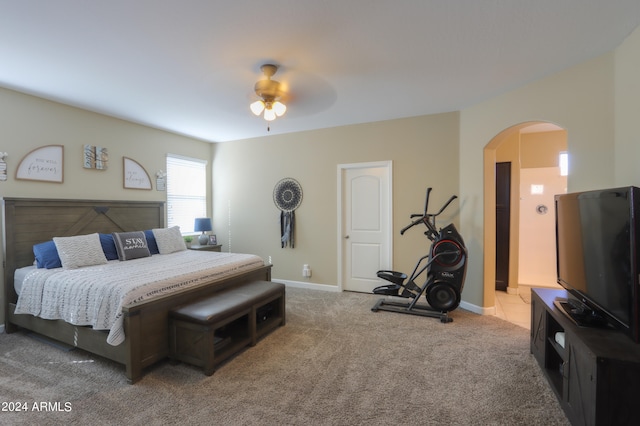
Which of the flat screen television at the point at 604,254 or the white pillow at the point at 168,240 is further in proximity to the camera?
the white pillow at the point at 168,240

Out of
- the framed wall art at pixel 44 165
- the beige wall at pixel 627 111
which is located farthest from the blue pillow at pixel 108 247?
the beige wall at pixel 627 111

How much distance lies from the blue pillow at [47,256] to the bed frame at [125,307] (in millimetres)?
232

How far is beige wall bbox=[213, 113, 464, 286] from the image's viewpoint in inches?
164

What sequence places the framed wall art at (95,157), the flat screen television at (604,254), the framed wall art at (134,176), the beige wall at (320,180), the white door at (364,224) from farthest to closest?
1. the white door at (364,224)
2. the framed wall art at (134,176)
3. the beige wall at (320,180)
4. the framed wall art at (95,157)
5. the flat screen television at (604,254)

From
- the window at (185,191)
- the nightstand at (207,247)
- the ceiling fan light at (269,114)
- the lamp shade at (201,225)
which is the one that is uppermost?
the ceiling fan light at (269,114)

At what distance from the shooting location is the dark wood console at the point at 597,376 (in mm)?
1421

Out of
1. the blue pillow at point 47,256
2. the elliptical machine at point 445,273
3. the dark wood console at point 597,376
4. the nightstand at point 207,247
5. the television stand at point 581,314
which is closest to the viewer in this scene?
the dark wood console at point 597,376

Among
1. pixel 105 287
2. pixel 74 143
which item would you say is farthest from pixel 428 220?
pixel 74 143

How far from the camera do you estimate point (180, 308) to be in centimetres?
259

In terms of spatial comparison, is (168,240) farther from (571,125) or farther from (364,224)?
(571,125)

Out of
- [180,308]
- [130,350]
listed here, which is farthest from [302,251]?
[130,350]

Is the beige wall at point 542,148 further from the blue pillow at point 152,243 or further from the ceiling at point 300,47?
the blue pillow at point 152,243

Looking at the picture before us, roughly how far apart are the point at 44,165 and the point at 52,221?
68 cm

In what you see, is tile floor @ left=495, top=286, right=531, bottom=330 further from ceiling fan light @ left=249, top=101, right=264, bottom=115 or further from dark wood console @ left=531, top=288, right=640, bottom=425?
ceiling fan light @ left=249, top=101, right=264, bottom=115
